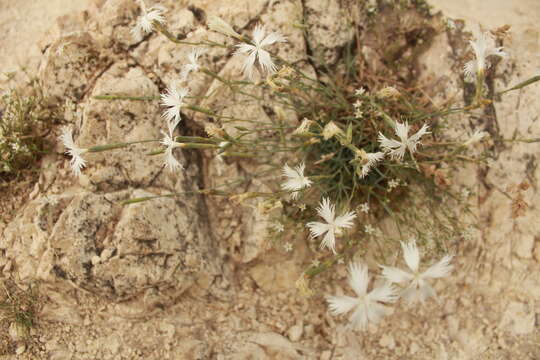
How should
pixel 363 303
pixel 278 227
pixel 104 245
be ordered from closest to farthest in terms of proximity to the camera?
pixel 363 303 < pixel 104 245 < pixel 278 227

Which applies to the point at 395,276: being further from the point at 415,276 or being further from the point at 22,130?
the point at 22,130

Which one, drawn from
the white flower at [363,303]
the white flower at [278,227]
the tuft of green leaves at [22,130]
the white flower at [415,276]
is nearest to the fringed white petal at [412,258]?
the white flower at [415,276]

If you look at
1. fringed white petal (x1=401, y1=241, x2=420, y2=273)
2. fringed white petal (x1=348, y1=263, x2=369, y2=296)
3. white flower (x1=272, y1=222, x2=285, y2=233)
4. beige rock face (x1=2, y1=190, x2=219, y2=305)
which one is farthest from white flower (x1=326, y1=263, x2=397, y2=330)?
beige rock face (x1=2, y1=190, x2=219, y2=305)

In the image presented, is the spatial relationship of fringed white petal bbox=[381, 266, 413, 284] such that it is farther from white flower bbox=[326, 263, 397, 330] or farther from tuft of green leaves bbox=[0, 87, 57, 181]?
tuft of green leaves bbox=[0, 87, 57, 181]

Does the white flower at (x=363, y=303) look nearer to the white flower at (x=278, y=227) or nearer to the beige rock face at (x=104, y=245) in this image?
the white flower at (x=278, y=227)

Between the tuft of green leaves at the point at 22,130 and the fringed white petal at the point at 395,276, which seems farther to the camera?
the tuft of green leaves at the point at 22,130

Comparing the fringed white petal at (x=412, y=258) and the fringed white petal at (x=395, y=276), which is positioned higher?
the fringed white petal at (x=412, y=258)

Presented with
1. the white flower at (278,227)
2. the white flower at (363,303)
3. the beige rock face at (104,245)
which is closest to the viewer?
the white flower at (363,303)

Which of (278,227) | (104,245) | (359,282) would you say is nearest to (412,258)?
(359,282)
